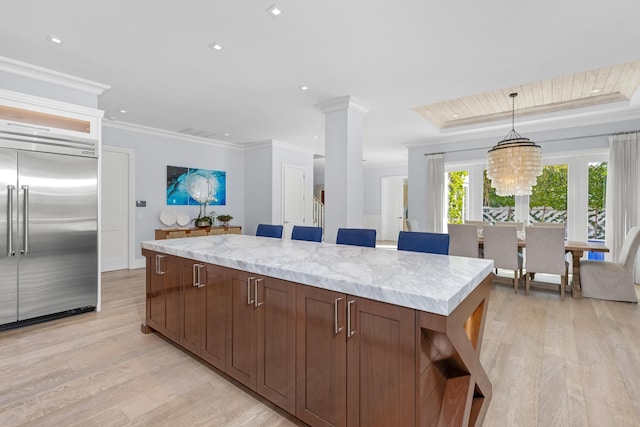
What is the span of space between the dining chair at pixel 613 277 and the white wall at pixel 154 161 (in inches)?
254

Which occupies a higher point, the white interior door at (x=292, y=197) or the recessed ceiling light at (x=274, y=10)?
the recessed ceiling light at (x=274, y=10)

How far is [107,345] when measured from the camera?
8.75 ft

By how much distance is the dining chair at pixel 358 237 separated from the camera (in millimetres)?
2934

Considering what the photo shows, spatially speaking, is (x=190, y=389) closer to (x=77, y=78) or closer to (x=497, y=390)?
(x=497, y=390)

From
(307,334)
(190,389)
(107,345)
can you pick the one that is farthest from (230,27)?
(107,345)

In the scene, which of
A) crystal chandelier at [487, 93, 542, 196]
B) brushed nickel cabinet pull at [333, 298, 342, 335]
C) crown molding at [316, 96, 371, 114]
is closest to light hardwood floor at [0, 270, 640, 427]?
brushed nickel cabinet pull at [333, 298, 342, 335]

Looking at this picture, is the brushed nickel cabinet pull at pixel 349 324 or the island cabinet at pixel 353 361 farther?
the brushed nickel cabinet pull at pixel 349 324

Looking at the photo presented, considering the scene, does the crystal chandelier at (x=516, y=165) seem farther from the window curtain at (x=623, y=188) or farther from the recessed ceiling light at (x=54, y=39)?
the recessed ceiling light at (x=54, y=39)

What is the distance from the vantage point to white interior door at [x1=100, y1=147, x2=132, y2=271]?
5270 millimetres

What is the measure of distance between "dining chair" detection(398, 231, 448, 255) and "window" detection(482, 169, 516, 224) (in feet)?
14.0

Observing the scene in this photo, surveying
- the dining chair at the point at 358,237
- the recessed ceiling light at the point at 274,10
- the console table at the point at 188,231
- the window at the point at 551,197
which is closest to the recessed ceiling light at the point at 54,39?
the recessed ceiling light at the point at 274,10

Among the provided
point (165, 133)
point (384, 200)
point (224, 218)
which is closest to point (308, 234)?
point (224, 218)

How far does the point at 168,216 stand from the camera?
19.5 ft

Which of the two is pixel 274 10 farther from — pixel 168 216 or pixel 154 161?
pixel 168 216
